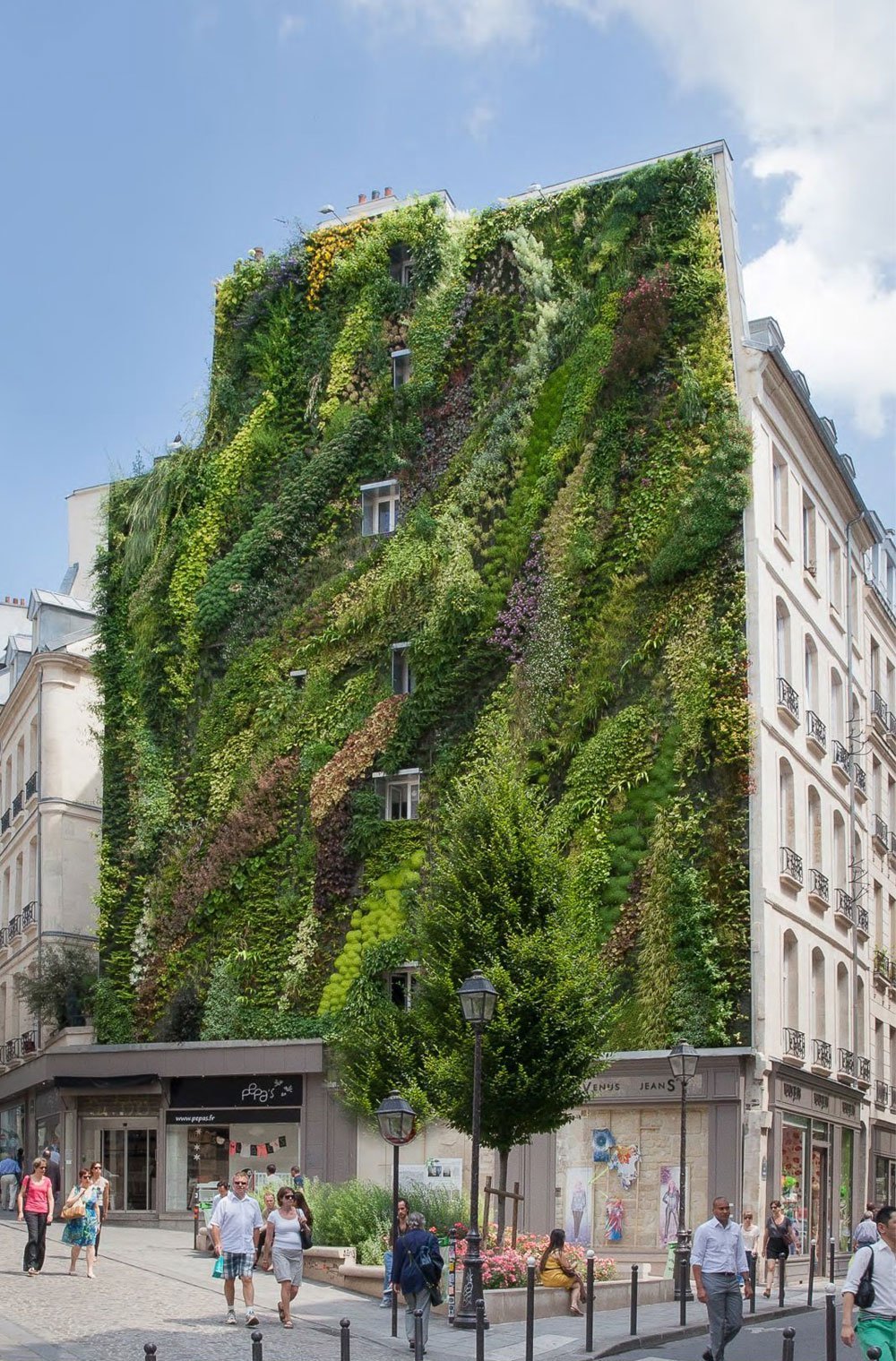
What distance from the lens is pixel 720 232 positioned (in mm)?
32125

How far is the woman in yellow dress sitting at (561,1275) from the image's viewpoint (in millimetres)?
20188

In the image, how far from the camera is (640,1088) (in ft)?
92.8

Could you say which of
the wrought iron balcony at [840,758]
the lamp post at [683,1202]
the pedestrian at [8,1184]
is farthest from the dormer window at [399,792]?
the pedestrian at [8,1184]

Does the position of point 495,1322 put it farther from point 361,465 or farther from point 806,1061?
point 361,465

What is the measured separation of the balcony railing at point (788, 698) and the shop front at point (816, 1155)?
245 inches

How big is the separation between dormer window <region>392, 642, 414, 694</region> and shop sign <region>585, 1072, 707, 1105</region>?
871 centimetres

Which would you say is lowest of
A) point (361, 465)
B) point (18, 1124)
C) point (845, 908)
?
point (18, 1124)

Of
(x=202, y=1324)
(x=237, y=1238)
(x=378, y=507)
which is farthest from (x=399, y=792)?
(x=202, y=1324)

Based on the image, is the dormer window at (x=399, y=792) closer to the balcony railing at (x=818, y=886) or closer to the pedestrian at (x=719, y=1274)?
the balcony railing at (x=818, y=886)

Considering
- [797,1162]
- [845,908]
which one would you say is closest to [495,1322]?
[797,1162]

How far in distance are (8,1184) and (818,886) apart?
57.5ft

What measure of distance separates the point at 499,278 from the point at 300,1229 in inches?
855

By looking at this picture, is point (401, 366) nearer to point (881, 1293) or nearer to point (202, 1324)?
point (202, 1324)

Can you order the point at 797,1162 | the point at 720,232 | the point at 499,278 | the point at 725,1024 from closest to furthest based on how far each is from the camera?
the point at 725,1024 → the point at 797,1162 → the point at 720,232 → the point at 499,278
